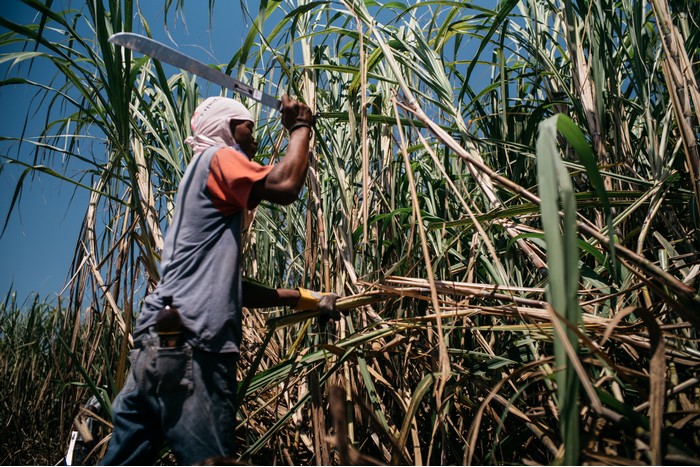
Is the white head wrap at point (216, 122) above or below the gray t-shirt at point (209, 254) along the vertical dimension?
above

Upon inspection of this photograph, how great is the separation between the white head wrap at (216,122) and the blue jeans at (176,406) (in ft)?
1.67

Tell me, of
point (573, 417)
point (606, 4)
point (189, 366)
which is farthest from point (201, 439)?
point (606, 4)

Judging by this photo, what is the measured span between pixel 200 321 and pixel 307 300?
308 millimetres

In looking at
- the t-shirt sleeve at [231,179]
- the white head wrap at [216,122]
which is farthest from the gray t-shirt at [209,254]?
the white head wrap at [216,122]

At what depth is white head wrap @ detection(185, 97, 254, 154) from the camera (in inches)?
55.6

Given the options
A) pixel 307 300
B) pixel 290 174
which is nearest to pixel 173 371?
pixel 307 300

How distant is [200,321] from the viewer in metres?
1.18

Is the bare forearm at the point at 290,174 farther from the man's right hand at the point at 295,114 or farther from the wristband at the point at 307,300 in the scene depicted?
the wristband at the point at 307,300

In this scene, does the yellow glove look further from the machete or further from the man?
the machete

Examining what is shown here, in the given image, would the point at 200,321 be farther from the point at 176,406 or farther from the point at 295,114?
the point at 295,114

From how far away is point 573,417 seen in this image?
0.60 meters

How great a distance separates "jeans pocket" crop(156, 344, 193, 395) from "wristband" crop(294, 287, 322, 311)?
0.33 meters

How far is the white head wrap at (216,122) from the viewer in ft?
4.63

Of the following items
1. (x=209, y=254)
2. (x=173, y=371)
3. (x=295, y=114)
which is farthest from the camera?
(x=295, y=114)
